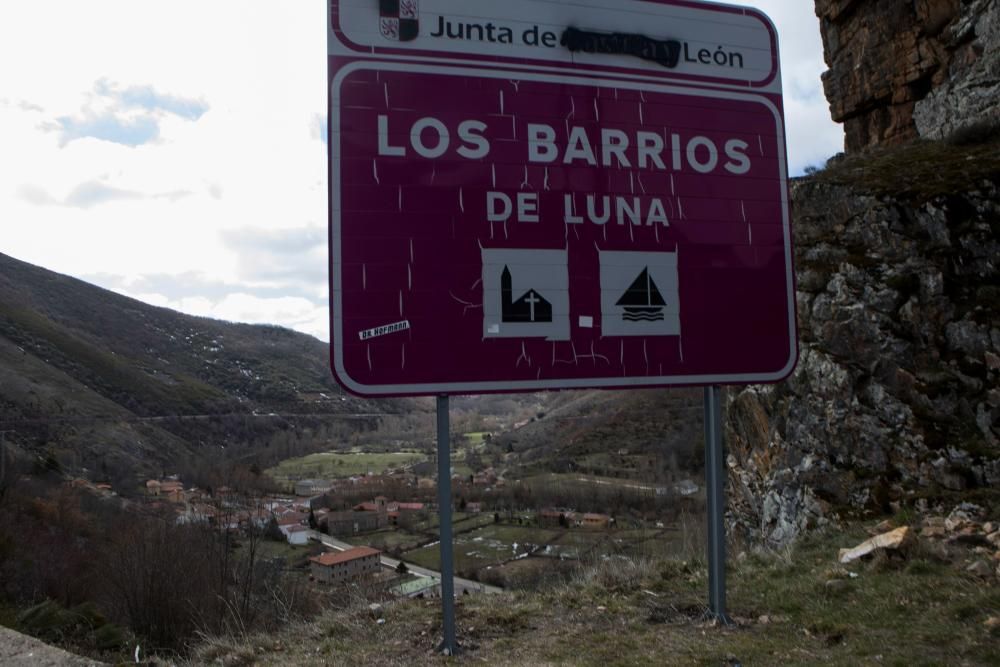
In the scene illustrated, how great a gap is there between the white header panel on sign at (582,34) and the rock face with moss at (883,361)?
494 centimetres

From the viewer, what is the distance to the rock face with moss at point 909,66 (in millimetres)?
13094

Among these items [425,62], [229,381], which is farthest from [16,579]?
[229,381]

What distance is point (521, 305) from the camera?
4758 millimetres

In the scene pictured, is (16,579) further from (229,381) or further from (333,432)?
(229,381)

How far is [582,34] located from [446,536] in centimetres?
386

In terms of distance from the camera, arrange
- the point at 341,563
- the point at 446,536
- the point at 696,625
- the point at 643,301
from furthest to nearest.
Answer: the point at 341,563 → the point at 643,301 → the point at 696,625 → the point at 446,536

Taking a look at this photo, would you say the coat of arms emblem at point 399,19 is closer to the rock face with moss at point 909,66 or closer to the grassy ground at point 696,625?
the grassy ground at point 696,625

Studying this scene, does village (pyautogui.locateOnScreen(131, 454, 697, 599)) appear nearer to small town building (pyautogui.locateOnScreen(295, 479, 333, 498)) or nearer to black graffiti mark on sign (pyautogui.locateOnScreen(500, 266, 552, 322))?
small town building (pyautogui.locateOnScreen(295, 479, 333, 498))

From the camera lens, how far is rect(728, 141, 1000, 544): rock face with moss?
7941 millimetres

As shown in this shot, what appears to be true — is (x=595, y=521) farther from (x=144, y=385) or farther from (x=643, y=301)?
(x=144, y=385)

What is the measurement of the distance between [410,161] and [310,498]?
38805 millimetres

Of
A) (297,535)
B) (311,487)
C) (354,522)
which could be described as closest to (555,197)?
(297,535)

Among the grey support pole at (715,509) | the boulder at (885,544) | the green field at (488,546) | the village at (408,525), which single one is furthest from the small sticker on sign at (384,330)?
the green field at (488,546)

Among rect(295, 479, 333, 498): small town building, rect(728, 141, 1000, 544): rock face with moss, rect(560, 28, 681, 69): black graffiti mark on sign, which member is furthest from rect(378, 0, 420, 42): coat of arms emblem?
rect(295, 479, 333, 498): small town building
